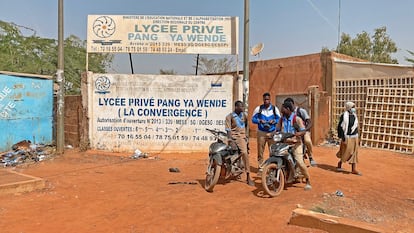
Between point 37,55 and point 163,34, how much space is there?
10.5 meters

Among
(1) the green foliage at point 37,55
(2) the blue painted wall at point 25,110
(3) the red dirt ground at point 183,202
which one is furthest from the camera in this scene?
(1) the green foliage at point 37,55

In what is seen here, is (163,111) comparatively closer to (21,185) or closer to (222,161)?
(222,161)

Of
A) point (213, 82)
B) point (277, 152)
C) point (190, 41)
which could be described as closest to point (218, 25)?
point (190, 41)

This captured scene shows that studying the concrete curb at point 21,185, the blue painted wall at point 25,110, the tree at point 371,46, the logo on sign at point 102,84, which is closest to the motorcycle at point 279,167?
the concrete curb at point 21,185

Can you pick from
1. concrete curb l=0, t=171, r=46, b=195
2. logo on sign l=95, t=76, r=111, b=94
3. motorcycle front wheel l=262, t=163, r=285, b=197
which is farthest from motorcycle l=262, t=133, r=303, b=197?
logo on sign l=95, t=76, r=111, b=94

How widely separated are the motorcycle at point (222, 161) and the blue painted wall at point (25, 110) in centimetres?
718

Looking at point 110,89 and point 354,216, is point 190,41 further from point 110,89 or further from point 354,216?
point 354,216

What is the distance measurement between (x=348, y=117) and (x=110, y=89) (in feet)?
22.2

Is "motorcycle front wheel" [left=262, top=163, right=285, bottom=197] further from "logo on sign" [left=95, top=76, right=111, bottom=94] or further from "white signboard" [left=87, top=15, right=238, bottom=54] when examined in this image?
"logo on sign" [left=95, top=76, right=111, bottom=94]

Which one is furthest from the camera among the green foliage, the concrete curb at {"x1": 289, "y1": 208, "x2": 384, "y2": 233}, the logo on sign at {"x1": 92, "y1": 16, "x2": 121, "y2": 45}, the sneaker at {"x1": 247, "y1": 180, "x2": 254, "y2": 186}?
the green foliage

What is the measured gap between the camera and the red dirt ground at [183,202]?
180 inches

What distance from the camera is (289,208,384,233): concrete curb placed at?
3.96 metres

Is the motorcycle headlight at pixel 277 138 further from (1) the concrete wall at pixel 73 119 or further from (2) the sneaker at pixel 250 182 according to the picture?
(1) the concrete wall at pixel 73 119

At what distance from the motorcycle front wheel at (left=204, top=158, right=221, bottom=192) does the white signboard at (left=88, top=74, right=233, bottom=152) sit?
4.48 m
